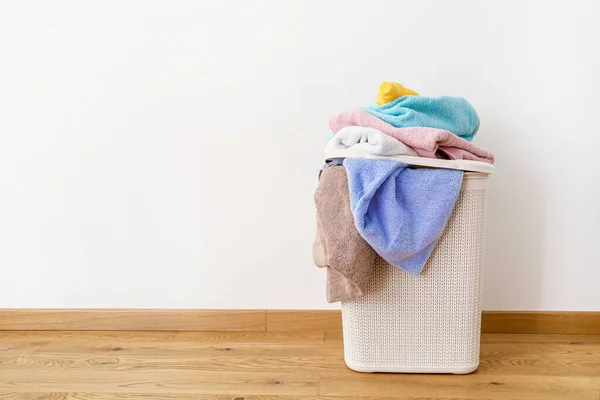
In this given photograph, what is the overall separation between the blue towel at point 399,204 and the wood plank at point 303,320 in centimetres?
44

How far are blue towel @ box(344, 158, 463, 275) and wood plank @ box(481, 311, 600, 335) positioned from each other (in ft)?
1.59

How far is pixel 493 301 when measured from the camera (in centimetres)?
161

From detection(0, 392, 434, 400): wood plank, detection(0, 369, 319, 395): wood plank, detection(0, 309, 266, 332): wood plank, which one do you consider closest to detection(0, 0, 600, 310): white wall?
detection(0, 309, 266, 332): wood plank

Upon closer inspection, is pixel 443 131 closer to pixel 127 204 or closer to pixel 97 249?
pixel 127 204

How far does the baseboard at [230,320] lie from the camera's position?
5.19 ft

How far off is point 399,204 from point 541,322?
0.66 meters

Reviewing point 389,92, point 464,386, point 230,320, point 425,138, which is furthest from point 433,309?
point 230,320

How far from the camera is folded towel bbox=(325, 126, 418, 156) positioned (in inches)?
48.4

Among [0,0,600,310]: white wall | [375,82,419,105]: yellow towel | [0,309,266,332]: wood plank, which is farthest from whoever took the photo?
[0,309,266,332]: wood plank

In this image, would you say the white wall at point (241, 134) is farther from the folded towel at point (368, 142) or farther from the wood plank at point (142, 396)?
the wood plank at point (142, 396)

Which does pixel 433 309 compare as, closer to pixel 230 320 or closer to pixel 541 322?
pixel 541 322

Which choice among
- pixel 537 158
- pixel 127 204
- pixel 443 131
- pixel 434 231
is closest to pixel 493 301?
pixel 537 158

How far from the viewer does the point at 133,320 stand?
1.70 m

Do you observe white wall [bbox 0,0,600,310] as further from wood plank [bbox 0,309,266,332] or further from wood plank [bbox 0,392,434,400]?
wood plank [bbox 0,392,434,400]
